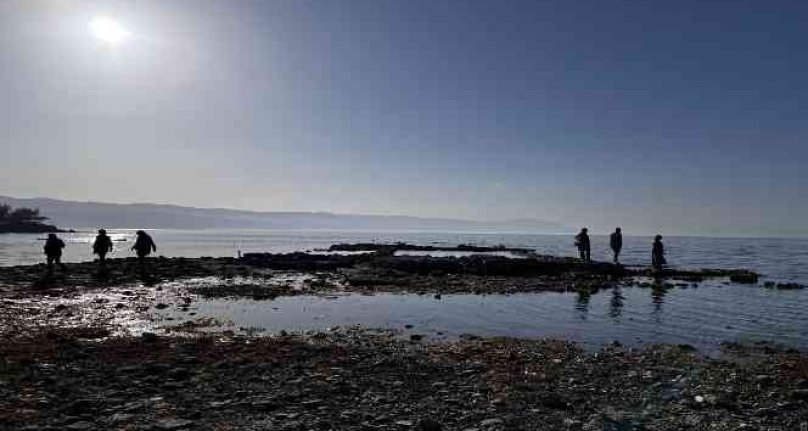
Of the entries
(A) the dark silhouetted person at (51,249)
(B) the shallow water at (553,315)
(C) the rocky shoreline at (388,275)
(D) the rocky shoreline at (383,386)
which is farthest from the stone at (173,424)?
(A) the dark silhouetted person at (51,249)

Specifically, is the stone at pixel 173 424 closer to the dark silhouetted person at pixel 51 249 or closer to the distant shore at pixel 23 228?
Answer: the dark silhouetted person at pixel 51 249

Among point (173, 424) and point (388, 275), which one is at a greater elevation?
point (173, 424)

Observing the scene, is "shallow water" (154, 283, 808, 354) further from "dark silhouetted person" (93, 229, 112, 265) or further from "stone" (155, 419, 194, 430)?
"dark silhouetted person" (93, 229, 112, 265)

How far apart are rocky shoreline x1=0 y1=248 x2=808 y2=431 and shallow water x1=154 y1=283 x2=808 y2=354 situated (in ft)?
5.75

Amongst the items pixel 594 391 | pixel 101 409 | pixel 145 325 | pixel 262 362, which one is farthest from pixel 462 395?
pixel 145 325

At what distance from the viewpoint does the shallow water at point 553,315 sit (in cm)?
1931

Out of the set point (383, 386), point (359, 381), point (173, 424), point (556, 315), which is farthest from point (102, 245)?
point (173, 424)

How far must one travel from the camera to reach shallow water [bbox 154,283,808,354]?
1931cm

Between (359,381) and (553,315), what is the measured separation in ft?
44.4

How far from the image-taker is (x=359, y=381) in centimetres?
1225

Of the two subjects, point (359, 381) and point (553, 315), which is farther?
point (553, 315)

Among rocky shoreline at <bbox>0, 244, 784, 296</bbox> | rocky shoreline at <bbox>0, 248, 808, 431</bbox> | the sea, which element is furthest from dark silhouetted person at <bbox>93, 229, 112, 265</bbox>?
rocky shoreline at <bbox>0, 248, 808, 431</bbox>

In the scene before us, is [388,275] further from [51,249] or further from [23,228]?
[23,228]

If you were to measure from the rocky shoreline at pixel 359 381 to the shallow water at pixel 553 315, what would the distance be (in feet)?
5.75
